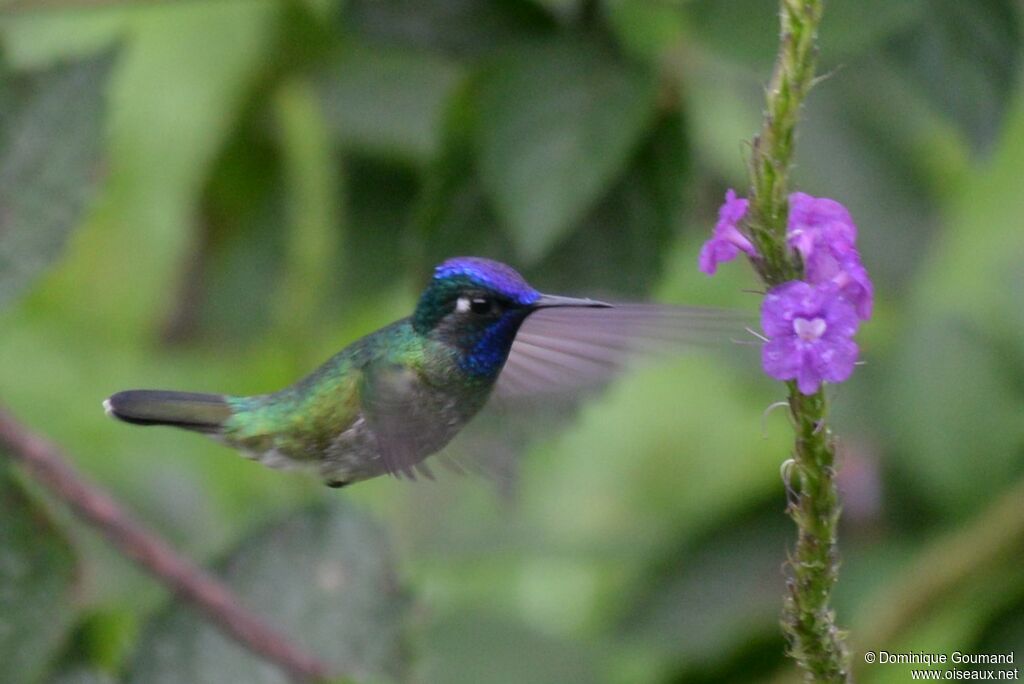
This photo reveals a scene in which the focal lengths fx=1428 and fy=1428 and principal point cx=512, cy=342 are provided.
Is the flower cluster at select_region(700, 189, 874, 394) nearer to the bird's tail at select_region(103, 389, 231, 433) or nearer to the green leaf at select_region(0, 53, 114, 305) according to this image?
the bird's tail at select_region(103, 389, 231, 433)

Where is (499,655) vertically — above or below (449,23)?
below

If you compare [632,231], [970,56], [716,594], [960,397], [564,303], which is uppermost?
[970,56]

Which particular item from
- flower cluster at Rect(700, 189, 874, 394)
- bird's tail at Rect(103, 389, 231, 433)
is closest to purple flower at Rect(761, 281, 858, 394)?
flower cluster at Rect(700, 189, 874, 394)

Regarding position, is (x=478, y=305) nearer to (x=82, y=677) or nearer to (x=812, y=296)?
(x=812, y=296)

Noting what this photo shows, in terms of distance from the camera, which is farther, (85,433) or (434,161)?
(85,433)

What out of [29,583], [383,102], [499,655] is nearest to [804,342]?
[29,583]

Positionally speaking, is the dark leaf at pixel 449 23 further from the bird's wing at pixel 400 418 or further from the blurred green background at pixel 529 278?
the bird's wing at pixel 400 418

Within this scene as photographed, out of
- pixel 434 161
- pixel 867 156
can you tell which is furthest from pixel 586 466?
pixel 434 161

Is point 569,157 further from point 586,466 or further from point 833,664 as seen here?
point 586,466
